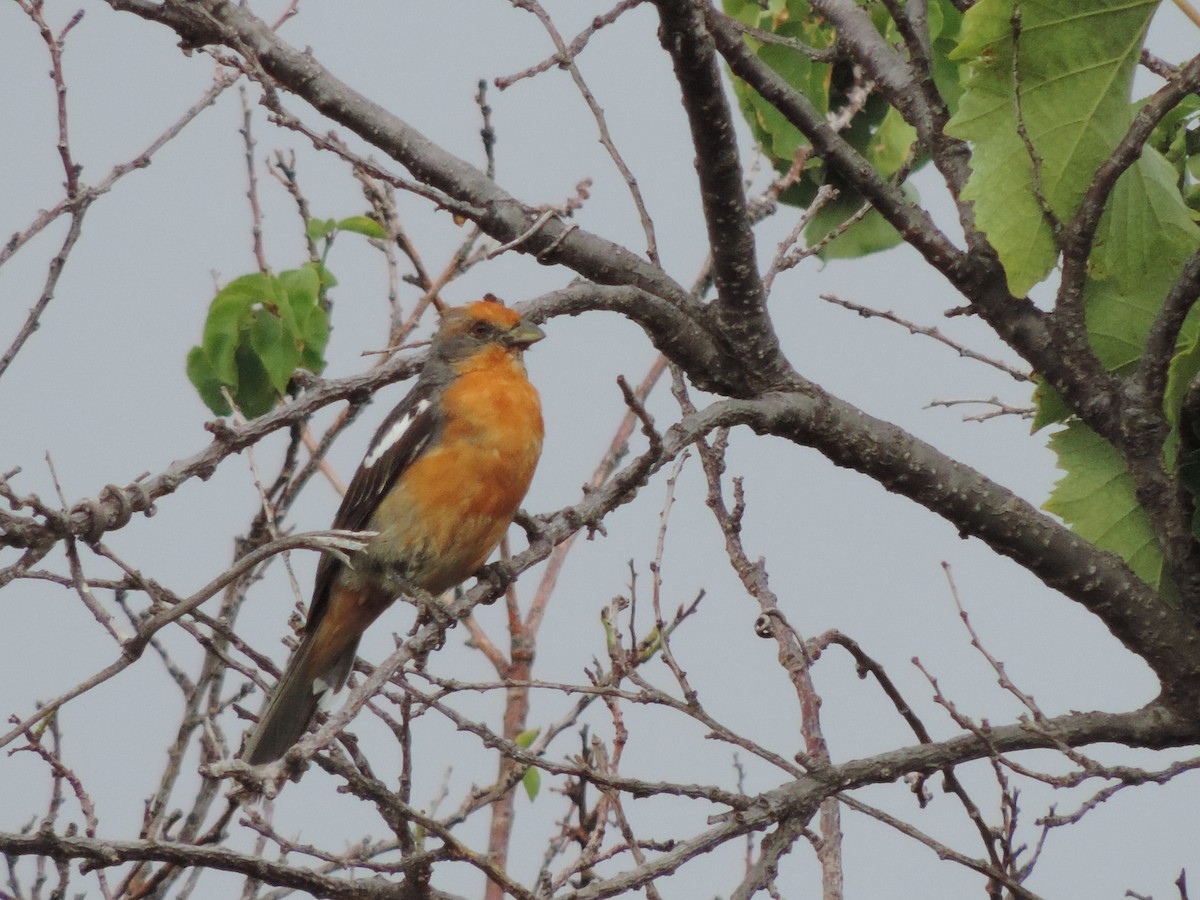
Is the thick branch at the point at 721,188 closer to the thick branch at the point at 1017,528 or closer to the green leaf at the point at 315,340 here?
the thick branch at the point at 1017,528

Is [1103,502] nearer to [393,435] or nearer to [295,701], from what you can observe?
[393,435]

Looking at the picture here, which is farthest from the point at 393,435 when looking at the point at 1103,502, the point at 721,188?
the point at 1103,502

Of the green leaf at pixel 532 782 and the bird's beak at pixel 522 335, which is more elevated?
the bird's beak at pixel 522 335

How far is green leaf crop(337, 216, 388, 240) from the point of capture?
201 inches

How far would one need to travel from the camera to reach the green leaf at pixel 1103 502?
3.76m

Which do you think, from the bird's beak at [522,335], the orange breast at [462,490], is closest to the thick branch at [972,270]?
the orange breast at [462,490]

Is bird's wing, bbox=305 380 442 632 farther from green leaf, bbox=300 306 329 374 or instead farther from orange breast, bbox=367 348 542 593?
green leaf, bbox=300 306 329 374

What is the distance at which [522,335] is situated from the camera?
17.4 ft

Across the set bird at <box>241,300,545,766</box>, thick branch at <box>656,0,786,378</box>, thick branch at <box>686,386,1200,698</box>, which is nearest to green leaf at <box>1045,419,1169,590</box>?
thick branch at <box>686,386,1200,698</box>

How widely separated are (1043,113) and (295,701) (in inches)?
132

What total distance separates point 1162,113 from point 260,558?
7.29 ft

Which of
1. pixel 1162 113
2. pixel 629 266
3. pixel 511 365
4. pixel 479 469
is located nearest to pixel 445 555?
pixel 479 469

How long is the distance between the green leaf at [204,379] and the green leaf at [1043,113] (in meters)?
2.49

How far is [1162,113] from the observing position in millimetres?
3164
